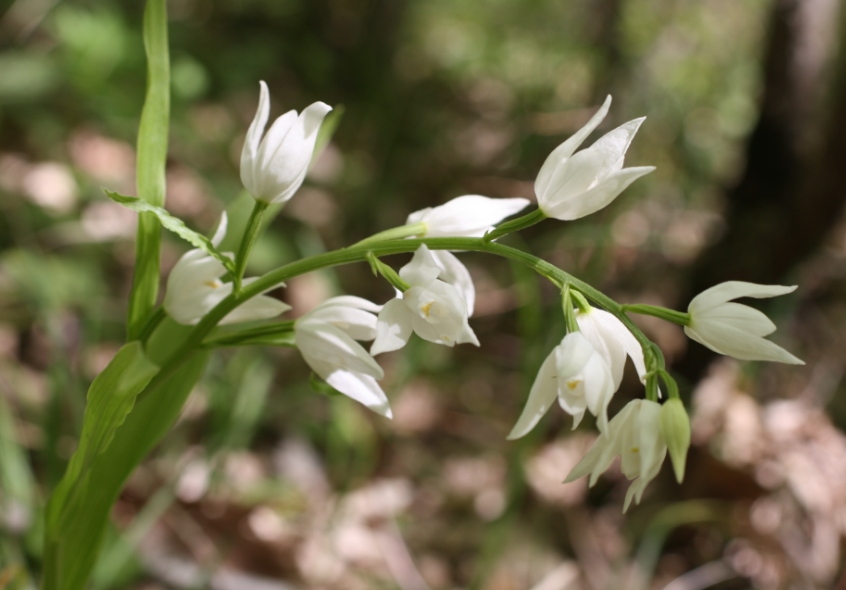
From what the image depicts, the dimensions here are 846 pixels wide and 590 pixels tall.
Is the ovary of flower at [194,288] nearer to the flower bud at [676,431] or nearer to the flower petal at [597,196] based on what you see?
the flower petal at [597,196]

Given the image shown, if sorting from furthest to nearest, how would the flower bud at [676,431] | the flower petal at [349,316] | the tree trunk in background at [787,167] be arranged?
the tree trunk in background at [787,167] < the flower petal at [349,316] < the flower bud at [676,431]

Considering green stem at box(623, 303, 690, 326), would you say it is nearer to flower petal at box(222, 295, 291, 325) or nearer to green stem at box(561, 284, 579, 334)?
green stem at box(561, 284, 579, 334)

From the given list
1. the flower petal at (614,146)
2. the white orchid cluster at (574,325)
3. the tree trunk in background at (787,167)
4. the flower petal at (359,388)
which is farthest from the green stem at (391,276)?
the tree trunk in background at (787,167)

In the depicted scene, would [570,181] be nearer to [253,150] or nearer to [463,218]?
[463,218]

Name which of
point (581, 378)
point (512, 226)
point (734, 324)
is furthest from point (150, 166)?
point (734, 324)

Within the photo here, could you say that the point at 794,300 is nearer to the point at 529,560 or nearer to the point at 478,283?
the point at 529,560

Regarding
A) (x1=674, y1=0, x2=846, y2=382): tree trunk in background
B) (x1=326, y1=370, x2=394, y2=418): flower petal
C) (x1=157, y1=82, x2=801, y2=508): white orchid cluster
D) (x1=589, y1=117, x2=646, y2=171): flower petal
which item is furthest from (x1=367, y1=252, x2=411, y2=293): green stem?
(x1=674, y1=0, x2=846, y2=382): tree trunk in background
